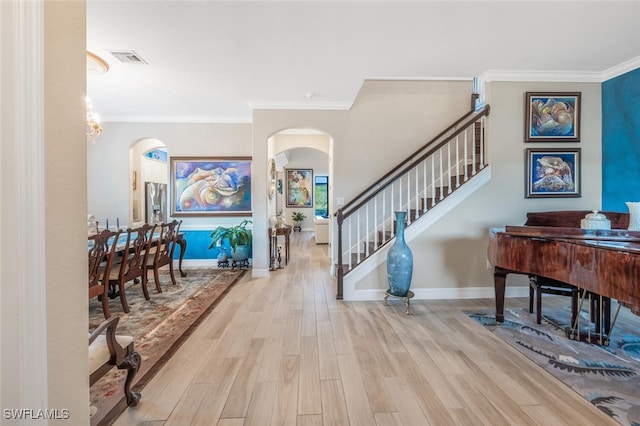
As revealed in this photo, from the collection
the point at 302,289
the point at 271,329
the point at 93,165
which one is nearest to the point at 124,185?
the point at 93,165

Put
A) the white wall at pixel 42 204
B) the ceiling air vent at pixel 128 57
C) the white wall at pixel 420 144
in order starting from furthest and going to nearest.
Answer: the white wall at pixel 420 144 → the ceiling air vent at pixel 128 57 → the white wall at pixel 42 204

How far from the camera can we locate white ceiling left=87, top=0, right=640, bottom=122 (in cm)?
262

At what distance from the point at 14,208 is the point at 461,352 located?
2.95 m

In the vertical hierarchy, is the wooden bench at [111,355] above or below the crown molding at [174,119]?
below

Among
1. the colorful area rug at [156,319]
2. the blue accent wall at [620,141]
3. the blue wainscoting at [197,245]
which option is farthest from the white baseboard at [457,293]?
the blue wainscoting at [197,245]

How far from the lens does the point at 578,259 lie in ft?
7.62

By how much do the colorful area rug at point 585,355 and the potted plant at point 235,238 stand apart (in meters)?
3.78

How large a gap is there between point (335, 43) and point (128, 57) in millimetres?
2331

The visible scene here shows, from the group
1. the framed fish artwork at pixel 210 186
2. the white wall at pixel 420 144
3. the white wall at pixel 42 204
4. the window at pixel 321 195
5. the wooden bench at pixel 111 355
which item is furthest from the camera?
the window at pixel 321 195

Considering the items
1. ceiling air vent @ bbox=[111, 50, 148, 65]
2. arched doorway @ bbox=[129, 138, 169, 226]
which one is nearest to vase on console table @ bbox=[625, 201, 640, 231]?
ceiling air vent @ bbox=[111, 50, 148, 65]

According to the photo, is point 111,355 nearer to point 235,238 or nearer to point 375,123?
point 235,238

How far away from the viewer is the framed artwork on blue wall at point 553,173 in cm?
412

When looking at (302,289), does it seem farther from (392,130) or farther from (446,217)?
(392,130)

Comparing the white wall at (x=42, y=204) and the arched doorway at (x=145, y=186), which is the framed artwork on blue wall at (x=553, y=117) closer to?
the white wall at (x=42, y=204)
